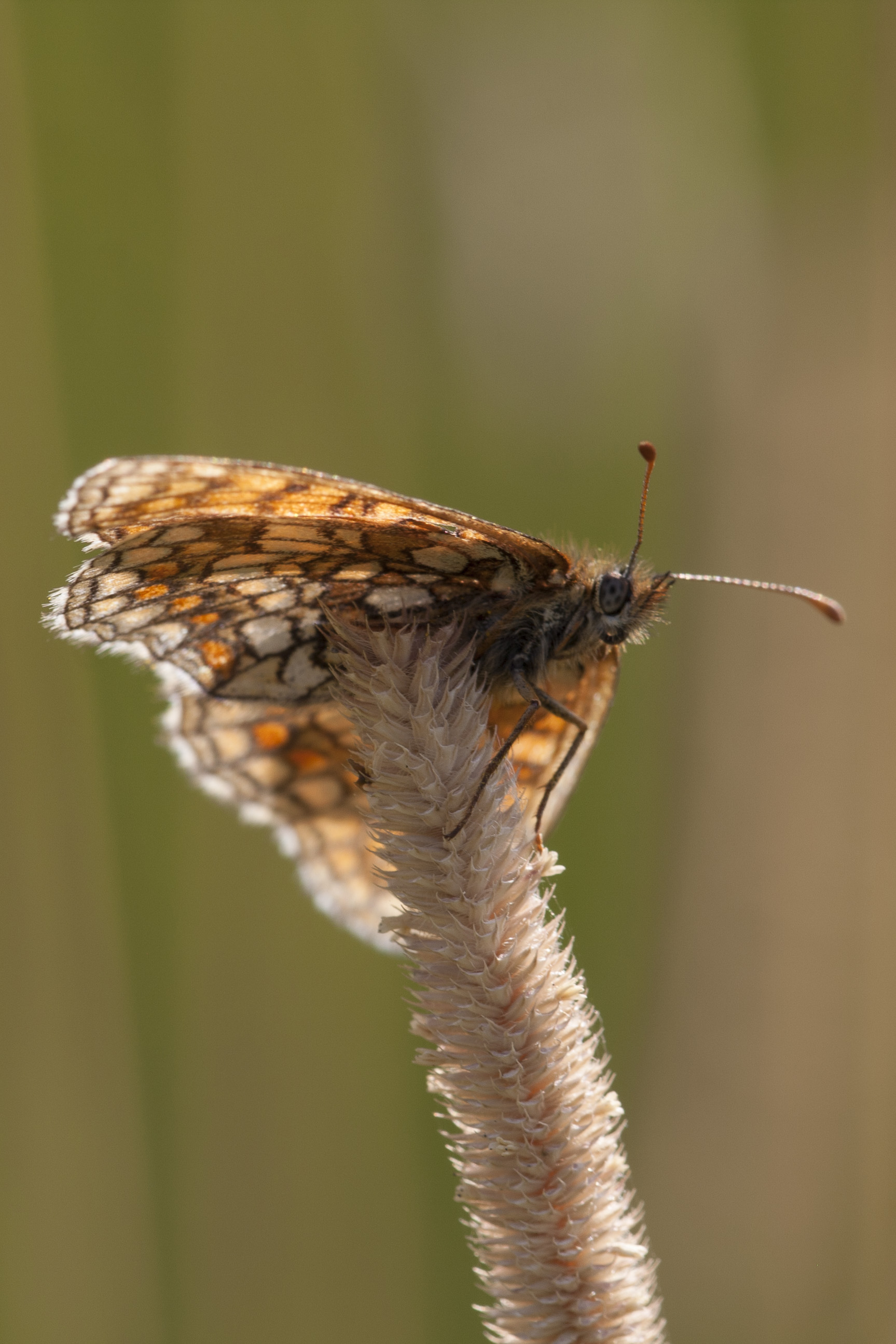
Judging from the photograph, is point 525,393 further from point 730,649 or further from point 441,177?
point 730,649

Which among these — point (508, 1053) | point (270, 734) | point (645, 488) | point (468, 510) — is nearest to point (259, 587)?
point (270, 734)

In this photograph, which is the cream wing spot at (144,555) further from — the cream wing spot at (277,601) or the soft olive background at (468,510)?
the soft olive background at (468,510)

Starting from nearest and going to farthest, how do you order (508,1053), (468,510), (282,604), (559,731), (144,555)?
1. (508,1053)
2. (144,555)
3. (282,604)
4. (559,731)
5. (468,510)

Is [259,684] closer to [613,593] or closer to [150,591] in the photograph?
[150,591]

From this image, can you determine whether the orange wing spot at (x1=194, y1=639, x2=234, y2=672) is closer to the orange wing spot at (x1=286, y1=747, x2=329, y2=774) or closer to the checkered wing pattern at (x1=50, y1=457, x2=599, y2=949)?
the checkered wing pattern at (x1=50, y1=457, x2=599, y2=949)

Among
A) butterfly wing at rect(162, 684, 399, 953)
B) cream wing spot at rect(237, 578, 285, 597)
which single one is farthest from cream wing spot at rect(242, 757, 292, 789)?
cream wing spot at rect(237, 578, 285, 597)

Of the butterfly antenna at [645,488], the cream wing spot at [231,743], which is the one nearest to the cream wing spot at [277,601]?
the cream wing spot at [231,743]

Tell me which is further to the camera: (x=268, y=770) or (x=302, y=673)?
(x=268, y=770)
